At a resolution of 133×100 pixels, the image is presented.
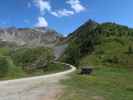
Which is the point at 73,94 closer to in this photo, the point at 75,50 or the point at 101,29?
the point at 75,50

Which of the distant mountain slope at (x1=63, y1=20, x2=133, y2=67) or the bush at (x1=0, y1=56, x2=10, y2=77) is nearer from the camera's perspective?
the bush at (x1=0, y1=56, x2=10, y2=77)

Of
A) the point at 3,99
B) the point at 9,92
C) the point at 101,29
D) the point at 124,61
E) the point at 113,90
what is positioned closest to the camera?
the point at 3,99

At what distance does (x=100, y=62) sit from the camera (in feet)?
180

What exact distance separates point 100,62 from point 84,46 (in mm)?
31340

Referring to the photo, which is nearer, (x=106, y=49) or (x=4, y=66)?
(x=4, y=66)

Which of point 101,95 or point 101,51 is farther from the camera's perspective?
point 101,51

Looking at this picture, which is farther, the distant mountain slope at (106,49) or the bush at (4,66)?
the distant mountain slope at (106,49)

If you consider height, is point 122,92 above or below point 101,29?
below

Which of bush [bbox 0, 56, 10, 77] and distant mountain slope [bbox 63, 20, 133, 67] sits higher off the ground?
distant mountain slope [bbox 63, 20, 133, 67]

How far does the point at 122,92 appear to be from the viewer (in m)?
20.1

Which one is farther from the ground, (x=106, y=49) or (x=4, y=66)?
(x=106, y=49)

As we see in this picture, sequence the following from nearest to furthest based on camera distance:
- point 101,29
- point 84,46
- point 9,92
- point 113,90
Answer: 1. point 9,92
2. point 113,90
3. point 84,46
4. point 101,29

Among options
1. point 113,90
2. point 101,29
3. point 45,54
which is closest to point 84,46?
point 45,54

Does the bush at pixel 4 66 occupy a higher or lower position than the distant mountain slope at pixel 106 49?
lower
